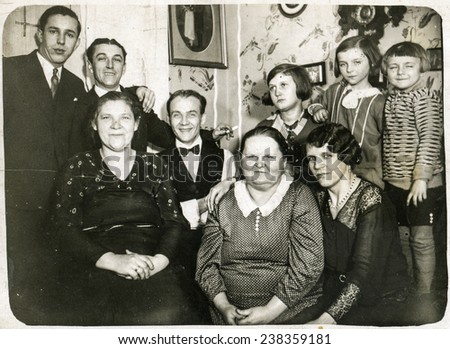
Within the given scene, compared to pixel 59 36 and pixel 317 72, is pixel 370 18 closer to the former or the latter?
pixel 317 72

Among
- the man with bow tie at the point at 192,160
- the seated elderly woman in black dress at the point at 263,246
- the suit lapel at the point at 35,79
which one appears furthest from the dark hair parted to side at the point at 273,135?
the suit lapel at the point at 35,79

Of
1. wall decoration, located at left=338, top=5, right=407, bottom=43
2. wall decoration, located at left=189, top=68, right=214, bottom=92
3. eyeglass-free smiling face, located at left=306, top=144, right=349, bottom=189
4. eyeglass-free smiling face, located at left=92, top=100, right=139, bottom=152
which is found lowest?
eyeglass-free smiling face, located at left=306, top=144, right=349, bottom=189

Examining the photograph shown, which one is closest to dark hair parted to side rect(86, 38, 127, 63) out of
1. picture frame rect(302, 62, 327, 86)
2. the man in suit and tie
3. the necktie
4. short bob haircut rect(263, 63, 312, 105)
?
the man in suit and tie

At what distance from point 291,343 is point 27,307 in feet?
2.64

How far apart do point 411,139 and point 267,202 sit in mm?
474

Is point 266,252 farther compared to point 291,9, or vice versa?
point 291,9

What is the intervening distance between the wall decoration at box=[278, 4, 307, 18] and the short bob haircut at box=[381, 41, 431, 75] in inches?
11.5

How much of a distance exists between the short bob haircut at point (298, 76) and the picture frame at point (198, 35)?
0.52 feet

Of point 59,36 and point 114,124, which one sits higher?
point 59,36

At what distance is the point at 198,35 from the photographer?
5.46ft

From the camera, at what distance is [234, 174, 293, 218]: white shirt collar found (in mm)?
1580

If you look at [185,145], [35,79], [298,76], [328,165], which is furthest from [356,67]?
[35,79]

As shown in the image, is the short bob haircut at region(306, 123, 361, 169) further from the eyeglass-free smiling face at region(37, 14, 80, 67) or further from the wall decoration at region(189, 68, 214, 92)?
the eyeglass-free smiling face at region(37, 14, 80, 67)

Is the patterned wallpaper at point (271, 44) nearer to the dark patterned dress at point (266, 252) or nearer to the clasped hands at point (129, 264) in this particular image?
the dark patterned dress at point (266, 252)
